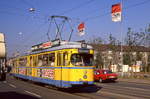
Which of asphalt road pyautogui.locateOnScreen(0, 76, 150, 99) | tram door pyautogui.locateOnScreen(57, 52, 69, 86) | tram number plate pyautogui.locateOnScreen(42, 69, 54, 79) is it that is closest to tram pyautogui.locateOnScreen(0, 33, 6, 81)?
asphalt road pyautogui.locateOnScreen(0, 76, 150, 99)

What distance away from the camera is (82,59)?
16.9m

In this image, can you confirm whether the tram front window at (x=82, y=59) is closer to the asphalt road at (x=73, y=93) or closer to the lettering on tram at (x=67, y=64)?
the lettering on tram at (x=67, y=64)

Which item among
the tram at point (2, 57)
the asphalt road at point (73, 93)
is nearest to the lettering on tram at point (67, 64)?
the asphalt road at point (73, 93)

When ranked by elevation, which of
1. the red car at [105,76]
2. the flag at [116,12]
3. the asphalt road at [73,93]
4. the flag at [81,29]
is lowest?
the asphalt road at [73,93]

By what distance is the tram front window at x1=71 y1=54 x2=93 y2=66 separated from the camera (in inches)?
658

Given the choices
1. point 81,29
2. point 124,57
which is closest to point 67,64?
point 81,29

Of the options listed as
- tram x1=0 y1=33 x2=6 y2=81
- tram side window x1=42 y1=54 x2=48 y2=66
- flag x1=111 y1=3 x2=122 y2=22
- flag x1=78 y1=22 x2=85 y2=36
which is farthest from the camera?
flag x1=78 y1=22 x2=85 y2=36

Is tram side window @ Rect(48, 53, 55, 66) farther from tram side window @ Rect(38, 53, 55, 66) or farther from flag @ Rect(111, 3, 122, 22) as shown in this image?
flag @ Rect(111, 3, 122, 22)

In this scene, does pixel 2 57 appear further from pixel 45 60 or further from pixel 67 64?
pixel 45 60

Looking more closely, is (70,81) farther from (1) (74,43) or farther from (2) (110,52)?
(2) (110,52)

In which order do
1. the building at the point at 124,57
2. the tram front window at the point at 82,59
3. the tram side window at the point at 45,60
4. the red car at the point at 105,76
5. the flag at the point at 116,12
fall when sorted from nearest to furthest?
the tram front window at the point at 82,59 < the tram side window at the point at 45,60 < the flag at the point at 116,12 < the red car at the point at 105,76 < the building at the point at 124,57

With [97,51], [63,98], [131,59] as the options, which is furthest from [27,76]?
[97,51]

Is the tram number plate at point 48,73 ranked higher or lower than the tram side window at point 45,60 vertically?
lower

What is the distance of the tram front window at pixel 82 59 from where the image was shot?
16719mm
